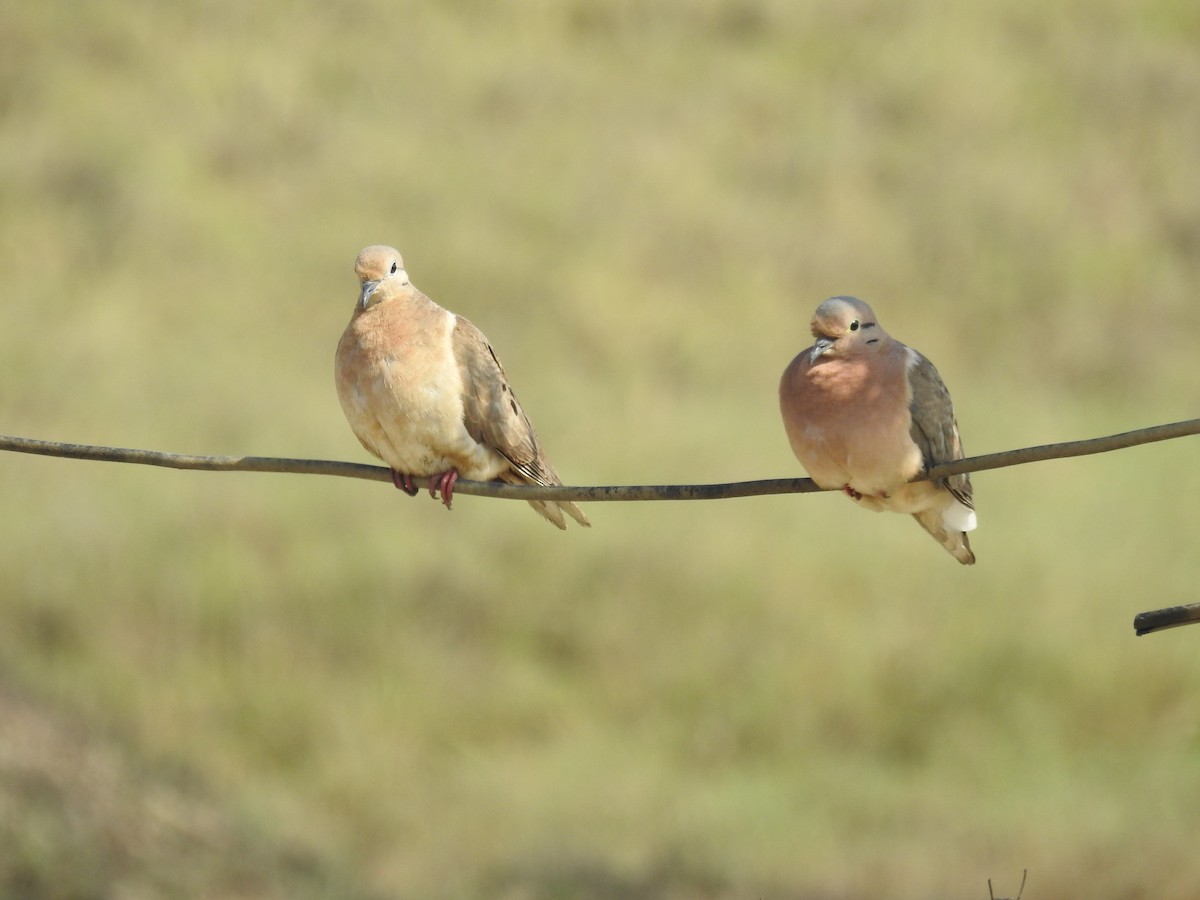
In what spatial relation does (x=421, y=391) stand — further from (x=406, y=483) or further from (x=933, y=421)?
(x=933, y=421)

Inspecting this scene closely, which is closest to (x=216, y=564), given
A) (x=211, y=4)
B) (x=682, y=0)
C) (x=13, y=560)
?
(x=13, y=560)

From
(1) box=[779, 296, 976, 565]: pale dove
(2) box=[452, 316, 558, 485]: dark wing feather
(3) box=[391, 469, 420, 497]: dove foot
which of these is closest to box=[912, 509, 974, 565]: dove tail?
(1) box=[779, 296, 976, 565]: pale dove

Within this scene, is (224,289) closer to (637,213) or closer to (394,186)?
(394,186)

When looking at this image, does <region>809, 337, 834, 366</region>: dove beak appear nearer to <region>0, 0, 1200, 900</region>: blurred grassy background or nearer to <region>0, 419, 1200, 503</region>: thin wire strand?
<region>0, 419, 1200, 503</region>: thin wire strand

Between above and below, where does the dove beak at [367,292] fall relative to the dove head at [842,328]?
above

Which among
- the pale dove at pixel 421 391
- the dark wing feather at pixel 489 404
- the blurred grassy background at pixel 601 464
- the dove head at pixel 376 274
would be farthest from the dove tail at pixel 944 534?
the blurred grassy background at pixel 601 464

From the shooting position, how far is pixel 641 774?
10008 millimetres

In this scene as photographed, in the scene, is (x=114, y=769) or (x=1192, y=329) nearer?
(x=114, y=769)

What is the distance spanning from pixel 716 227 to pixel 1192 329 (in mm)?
4393

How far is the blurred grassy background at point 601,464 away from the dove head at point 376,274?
5.06m

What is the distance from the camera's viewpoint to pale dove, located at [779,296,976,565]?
3.78m

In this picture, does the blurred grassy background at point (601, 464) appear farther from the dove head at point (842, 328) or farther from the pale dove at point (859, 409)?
the dove head at point (842, 328)

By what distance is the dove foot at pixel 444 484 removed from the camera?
4.43 meters

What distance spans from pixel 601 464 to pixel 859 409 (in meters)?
7.59
